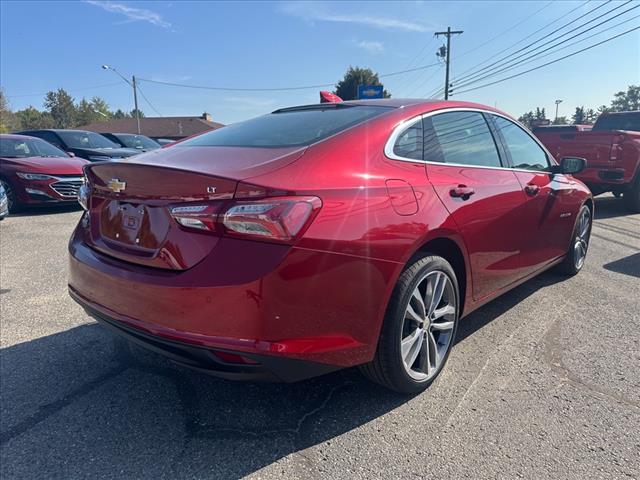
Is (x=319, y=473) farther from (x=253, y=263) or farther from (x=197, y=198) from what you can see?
(x=197, y=198)

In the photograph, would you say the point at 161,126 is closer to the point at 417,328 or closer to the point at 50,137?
the point at 50,137

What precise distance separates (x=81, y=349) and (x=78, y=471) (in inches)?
49.5

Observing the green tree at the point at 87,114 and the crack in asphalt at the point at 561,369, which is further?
the green tree at the point at 87,114

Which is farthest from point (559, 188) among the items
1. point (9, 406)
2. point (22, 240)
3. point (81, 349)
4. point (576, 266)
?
point (22, 240)

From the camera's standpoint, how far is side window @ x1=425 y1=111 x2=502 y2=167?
2.79 meters

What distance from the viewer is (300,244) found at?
1.87 meters

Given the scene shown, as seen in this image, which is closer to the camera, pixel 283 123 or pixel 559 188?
pixel 283 123

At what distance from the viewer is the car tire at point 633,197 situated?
900 centimetres

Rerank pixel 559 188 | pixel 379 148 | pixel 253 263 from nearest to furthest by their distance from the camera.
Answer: pixel 253 263 → pixel 379 148 → pixel 559 188

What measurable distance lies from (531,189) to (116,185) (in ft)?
9.65

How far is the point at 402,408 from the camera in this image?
8.09ft

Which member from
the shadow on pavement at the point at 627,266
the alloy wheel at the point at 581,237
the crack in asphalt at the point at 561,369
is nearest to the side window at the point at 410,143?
the crack in asphalt at the point at 561,369

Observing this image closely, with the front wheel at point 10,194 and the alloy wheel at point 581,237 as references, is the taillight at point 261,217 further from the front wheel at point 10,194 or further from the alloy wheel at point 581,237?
the front wheel at point 10,194

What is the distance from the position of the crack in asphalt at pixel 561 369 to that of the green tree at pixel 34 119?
88.3m
